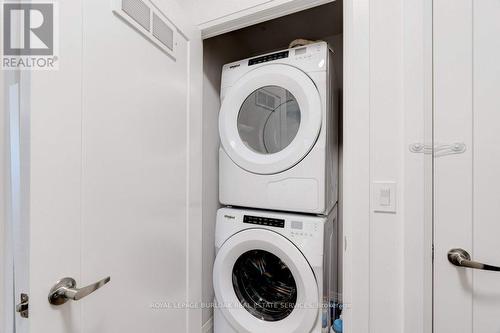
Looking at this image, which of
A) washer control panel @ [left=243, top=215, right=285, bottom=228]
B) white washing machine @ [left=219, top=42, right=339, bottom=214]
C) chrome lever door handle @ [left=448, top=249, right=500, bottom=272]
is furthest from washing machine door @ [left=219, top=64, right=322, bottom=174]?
chrome lever door handle @ [left=448, top=249, right=500, bottom=272]

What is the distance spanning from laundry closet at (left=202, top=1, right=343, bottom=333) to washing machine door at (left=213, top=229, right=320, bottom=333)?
15 mm

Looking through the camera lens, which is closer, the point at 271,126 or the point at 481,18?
the point at 481,18

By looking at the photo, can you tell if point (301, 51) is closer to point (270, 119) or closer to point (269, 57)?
point (269, 57)

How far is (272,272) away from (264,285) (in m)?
0.10

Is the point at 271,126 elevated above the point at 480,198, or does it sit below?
above

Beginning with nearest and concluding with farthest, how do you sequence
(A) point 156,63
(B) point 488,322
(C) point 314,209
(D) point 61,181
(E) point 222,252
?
1. (D) point 61,181
2. (B) point 488,322
3. (A) point 156,63
4. (C) point 314,209
5. (E) point 222,252

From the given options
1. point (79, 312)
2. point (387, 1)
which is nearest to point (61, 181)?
point (79, 312)

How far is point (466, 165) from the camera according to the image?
2.58 feet

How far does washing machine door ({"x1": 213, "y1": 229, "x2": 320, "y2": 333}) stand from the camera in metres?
1.13

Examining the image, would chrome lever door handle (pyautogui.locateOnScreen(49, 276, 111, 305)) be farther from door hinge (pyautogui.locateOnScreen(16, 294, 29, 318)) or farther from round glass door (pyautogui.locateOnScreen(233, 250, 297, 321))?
round glass door (pyautogui.locateOnScreen(233, 250, 297, 321))

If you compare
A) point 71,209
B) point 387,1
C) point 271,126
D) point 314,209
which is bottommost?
point 314,209

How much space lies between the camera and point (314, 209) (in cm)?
115

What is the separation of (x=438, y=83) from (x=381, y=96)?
0.59 ft

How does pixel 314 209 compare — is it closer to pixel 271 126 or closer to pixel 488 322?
pixel 271 126
